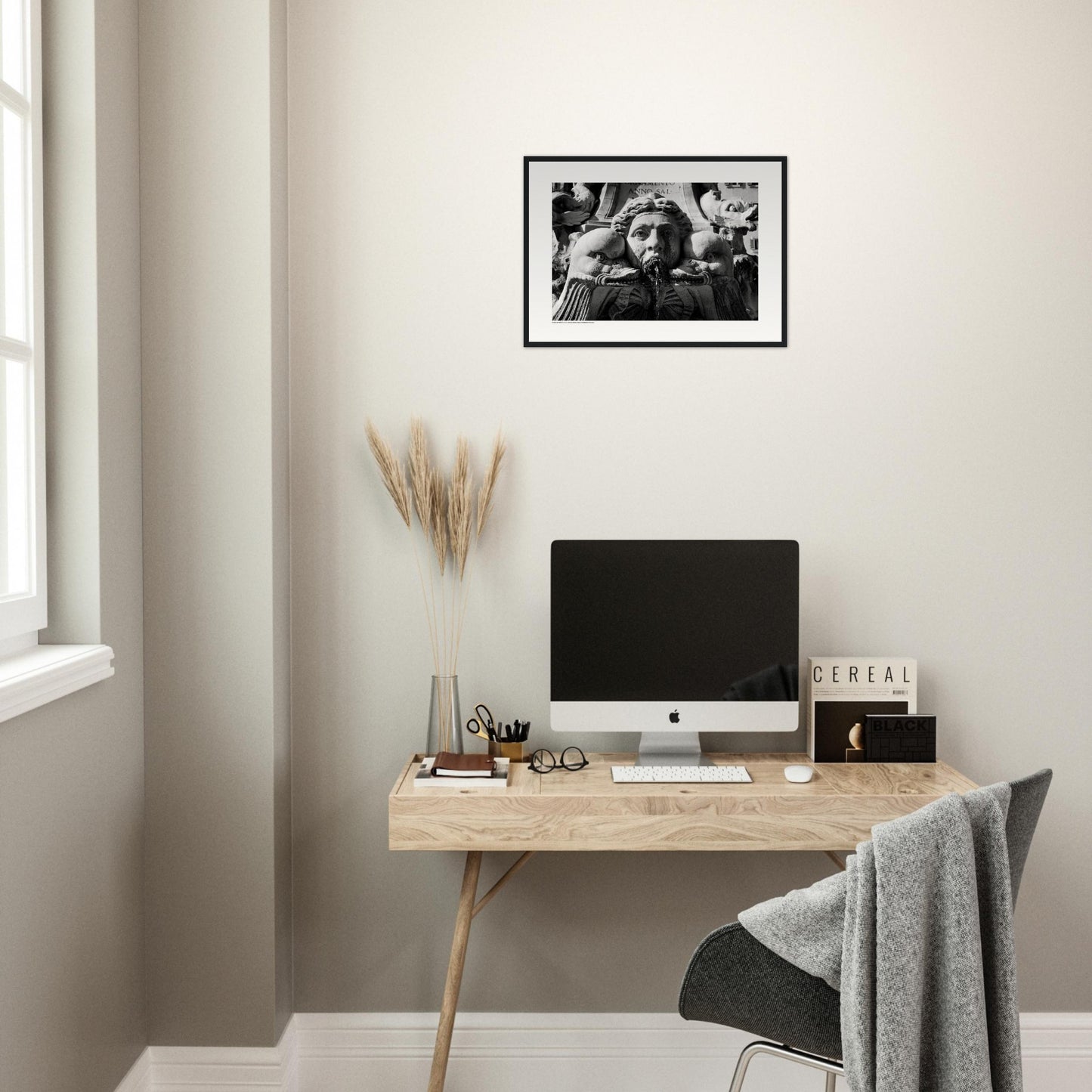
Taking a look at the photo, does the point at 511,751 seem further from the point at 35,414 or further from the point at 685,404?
the point at 35,414

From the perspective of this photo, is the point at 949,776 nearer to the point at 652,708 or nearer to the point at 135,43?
the point at 652,708

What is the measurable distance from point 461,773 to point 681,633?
563mm

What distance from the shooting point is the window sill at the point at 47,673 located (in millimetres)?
1541

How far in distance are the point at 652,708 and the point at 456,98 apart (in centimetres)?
149

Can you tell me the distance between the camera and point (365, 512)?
7.61ft

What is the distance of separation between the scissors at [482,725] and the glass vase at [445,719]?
0.16ft

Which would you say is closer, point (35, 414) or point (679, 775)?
point (35, 414)

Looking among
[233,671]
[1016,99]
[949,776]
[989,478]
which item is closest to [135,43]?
[233,671]

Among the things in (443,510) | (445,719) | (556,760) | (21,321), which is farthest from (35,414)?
(556,760)

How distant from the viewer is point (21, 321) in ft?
5.94

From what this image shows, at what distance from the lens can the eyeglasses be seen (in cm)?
215

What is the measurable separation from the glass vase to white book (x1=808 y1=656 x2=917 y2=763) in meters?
0.80

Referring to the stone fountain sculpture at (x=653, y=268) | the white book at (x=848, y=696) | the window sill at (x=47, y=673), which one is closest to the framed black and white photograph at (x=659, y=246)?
the stone fountain sculpture at (x=653, y=268)

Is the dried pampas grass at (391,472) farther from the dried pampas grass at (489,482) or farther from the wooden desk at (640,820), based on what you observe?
the wooden desk at (640,820)
